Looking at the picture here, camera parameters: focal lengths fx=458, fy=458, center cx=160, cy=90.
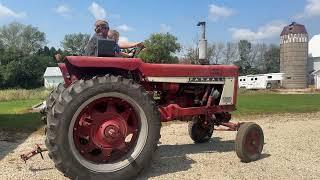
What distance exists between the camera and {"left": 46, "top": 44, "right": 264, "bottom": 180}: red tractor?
19.6 feet

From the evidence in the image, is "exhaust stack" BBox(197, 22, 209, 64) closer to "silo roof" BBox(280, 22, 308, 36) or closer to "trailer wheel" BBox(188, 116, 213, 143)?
"trailer wheel" BBox(188, 116, 213, 143)

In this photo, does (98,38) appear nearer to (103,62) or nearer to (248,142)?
(103,62)

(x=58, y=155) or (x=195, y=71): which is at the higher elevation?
(x=195, y=71)

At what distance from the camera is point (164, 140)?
10086 millimetres

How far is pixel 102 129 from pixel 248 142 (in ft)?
9.02

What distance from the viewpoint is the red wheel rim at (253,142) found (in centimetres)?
780

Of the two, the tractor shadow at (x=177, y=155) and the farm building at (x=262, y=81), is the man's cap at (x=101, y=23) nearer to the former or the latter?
the tractor shadow at (x=177, y=155)

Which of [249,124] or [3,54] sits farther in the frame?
[3,54]

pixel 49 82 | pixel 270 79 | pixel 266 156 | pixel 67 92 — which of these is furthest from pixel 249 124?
pixel 49 82

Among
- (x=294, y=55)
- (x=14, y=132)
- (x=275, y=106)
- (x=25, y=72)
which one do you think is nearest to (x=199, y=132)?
(x=14, y=132)

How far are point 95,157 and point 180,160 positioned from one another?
1.75 m

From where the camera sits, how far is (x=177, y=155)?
26.8ft

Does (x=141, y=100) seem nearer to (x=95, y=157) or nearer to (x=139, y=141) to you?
(x=139, y=141)

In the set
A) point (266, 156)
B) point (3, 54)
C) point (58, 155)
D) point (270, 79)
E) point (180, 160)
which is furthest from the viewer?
point (3, 54)
